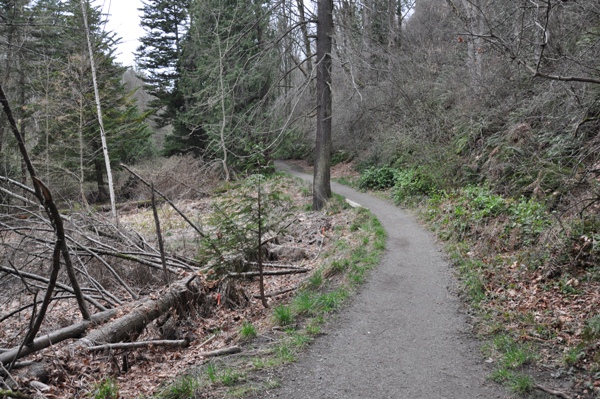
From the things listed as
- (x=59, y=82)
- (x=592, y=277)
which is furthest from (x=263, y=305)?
(x=59, y=82)

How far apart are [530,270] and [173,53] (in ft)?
95.0

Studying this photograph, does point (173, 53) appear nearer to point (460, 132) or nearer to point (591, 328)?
point (460, 132)

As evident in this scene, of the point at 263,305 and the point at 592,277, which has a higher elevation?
the point at 592,277

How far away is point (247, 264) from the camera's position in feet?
24.2

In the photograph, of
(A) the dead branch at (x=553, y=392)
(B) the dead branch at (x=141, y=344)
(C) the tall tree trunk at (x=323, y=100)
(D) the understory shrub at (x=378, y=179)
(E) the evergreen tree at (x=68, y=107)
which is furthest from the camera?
(D) the understory shrub at (x=378, y=179)

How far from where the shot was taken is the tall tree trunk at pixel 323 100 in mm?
13555

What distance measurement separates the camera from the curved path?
4363 millimetres

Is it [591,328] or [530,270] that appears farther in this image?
[530,270]

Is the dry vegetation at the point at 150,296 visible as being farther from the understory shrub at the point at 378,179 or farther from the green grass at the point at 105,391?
the understory shrub at the point at 378,179

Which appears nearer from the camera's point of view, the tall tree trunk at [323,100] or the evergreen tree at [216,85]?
the tall tree trunk at [323,100]

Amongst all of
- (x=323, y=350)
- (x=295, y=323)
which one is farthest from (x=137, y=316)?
(x=323, y=350)

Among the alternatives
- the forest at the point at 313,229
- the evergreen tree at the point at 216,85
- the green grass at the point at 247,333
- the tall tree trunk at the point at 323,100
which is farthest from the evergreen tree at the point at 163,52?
the green grass at the point at 247,333

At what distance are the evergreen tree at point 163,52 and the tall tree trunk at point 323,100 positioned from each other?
18.1 meters

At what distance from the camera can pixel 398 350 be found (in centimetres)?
524
